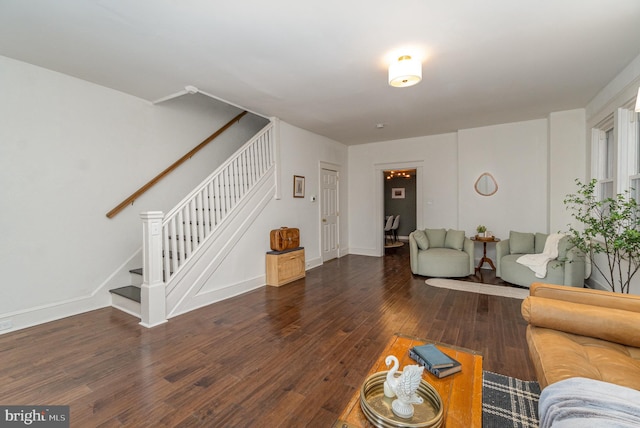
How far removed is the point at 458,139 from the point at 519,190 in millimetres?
1446

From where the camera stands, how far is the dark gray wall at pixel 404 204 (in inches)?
358

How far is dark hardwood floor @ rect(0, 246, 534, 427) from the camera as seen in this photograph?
1.72m

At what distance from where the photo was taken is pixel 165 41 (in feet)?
7.93

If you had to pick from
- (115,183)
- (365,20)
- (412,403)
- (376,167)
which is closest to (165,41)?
(365,20)

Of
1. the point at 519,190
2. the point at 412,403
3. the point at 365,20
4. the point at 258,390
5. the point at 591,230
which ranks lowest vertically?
the point at 258,390

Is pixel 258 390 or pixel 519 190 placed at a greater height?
pixel 519 190

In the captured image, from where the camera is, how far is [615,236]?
2592 mm

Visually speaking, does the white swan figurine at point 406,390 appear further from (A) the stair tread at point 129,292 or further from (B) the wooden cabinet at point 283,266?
(B) the wooden cabinet at point 283,266

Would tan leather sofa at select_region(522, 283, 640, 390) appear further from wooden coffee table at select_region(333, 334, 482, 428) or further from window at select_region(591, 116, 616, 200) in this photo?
window at select_region(591, 116, 616, 200)

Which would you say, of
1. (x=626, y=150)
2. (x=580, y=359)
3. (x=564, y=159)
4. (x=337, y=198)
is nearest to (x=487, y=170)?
(x=564, y=159)

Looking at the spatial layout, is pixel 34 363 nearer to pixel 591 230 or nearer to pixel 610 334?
pixel 610 334

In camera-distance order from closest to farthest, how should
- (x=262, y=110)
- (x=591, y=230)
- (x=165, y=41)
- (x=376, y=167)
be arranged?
(x=165, y=41)
(x=591, y=230)
(x=262, y=110)
(x=376, y=167)

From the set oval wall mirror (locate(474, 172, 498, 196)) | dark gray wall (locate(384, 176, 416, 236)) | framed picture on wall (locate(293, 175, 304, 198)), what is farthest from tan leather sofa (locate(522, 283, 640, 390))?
dark gray wall (locate(384, 176, 416, 236))

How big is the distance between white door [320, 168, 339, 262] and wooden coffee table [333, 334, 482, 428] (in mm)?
4335
